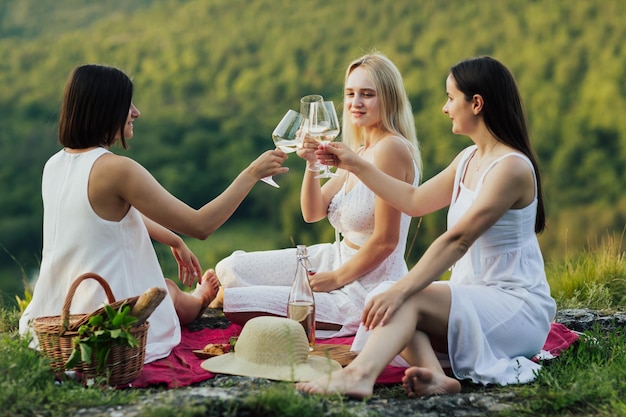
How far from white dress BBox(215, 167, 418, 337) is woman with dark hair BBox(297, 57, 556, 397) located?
2.12ft

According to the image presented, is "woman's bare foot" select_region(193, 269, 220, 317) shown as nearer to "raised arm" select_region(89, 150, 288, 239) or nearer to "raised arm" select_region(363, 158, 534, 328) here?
"raised arm" select_region(89, 150, 288, 239)

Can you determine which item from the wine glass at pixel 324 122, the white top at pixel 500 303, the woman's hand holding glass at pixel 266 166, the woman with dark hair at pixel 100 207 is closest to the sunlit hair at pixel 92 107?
the woman with dark hair at pixel 100 207

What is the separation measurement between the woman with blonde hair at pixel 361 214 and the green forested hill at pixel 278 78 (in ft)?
81.2

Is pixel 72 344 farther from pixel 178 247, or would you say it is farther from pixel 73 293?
pixel 178 247

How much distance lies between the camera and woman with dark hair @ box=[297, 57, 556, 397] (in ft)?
11.5

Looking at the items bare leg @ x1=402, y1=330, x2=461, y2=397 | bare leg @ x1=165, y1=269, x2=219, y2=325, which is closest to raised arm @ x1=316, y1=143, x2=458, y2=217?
bare leg @ x1=402, y1=330, x2=461, y2=397

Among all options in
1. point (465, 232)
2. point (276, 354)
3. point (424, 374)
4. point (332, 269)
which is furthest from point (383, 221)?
point (424, 374)

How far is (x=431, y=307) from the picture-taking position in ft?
→ 11.8

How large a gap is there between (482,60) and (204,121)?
3432cm

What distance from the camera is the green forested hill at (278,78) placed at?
3228 cm

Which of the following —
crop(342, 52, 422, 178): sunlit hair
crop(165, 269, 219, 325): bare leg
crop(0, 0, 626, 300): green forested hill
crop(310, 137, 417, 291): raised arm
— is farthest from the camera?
crop(0, 0, 626, 300): green forested hill

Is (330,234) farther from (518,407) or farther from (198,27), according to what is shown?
(518,407)

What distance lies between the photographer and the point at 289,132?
4086 mm

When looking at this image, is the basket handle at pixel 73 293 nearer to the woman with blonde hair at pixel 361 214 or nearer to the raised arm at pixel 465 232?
the woman with blonde hair at pixel 361 214
